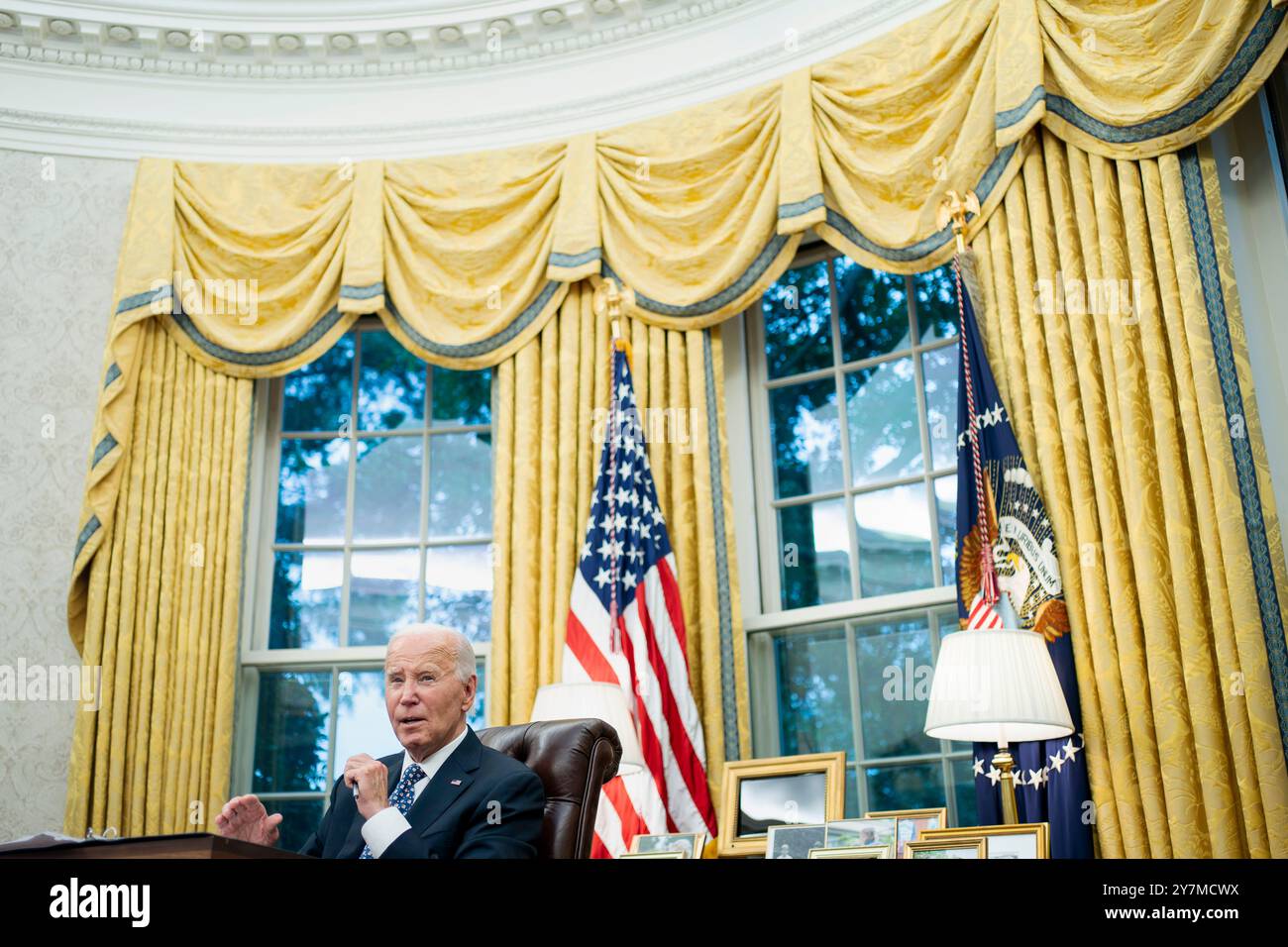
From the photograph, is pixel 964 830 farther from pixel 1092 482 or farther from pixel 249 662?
pixel 249 662

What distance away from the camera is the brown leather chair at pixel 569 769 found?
8.41 ft

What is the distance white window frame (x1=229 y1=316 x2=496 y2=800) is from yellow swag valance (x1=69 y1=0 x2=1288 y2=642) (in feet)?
1.02

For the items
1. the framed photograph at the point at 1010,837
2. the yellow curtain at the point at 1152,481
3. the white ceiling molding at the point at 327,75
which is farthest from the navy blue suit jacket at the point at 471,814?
the white ceiling molding at the point at 327,75

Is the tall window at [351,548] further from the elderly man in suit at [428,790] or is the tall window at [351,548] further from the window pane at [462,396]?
the elderly man in suit at [428,790]

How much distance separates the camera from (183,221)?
508cm

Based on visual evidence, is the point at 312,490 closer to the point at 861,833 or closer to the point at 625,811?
the point at 625,811

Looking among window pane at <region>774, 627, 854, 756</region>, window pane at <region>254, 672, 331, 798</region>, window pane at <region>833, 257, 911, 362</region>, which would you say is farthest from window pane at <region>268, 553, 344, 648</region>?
window pane at <region>833, 257, 911, 362</region>

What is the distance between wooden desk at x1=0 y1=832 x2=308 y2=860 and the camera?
1584 mm

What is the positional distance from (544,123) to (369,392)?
1.35m

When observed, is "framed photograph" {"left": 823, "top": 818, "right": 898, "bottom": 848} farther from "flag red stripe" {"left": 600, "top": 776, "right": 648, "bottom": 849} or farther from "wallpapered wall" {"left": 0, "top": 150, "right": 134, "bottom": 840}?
"wallpapered wall" {"left": 0, "top": 150, "right": 134, "bottom": 840}

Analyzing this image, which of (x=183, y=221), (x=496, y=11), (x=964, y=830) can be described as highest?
(x=496, y=11)

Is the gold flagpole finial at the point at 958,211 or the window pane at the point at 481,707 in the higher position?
the gold flagpole finial at the point at 958,211

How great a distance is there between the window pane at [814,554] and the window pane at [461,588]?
1.20 m
